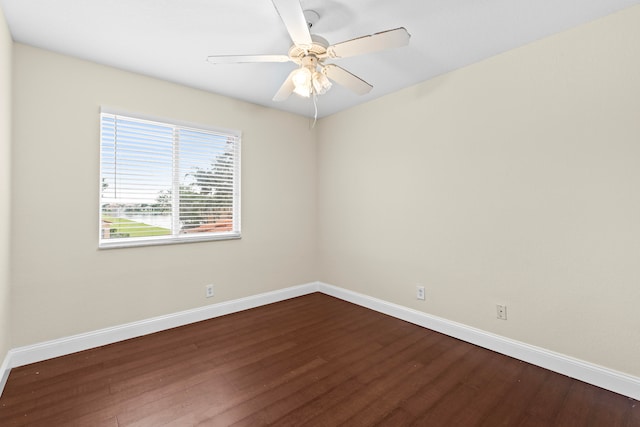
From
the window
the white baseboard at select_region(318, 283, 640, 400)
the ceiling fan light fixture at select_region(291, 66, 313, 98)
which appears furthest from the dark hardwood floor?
the ceiling fan light fixture at select_region(291, 66, 313, 98)

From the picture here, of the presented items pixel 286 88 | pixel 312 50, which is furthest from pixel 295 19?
pixel 286 88

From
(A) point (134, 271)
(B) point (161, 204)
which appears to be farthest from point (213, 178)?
(A) point (134, 271)

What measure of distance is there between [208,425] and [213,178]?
7.60ft

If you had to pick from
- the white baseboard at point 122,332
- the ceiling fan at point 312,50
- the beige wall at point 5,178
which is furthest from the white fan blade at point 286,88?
the white baseboard at point 122,332

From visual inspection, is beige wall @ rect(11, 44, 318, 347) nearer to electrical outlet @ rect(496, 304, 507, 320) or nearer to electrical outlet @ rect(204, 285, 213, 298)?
electrical outlet @ rect(204, 285, 213, 298)

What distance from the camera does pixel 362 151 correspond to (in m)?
3.56

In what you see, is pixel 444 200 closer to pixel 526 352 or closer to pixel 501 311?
pixel 501 311

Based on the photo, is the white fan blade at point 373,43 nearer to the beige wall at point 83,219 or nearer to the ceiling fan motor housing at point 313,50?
the ceiling fan motor housing at point 313,50

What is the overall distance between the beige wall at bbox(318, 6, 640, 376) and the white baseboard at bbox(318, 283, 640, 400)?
2.3 inches

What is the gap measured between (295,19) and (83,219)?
233 centimetres

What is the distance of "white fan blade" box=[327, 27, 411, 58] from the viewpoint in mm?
1515

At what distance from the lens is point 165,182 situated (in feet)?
9.62

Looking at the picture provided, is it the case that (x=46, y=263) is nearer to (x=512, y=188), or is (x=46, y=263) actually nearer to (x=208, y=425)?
(x=208, y=425)

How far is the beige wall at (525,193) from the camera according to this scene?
76.0 inches
